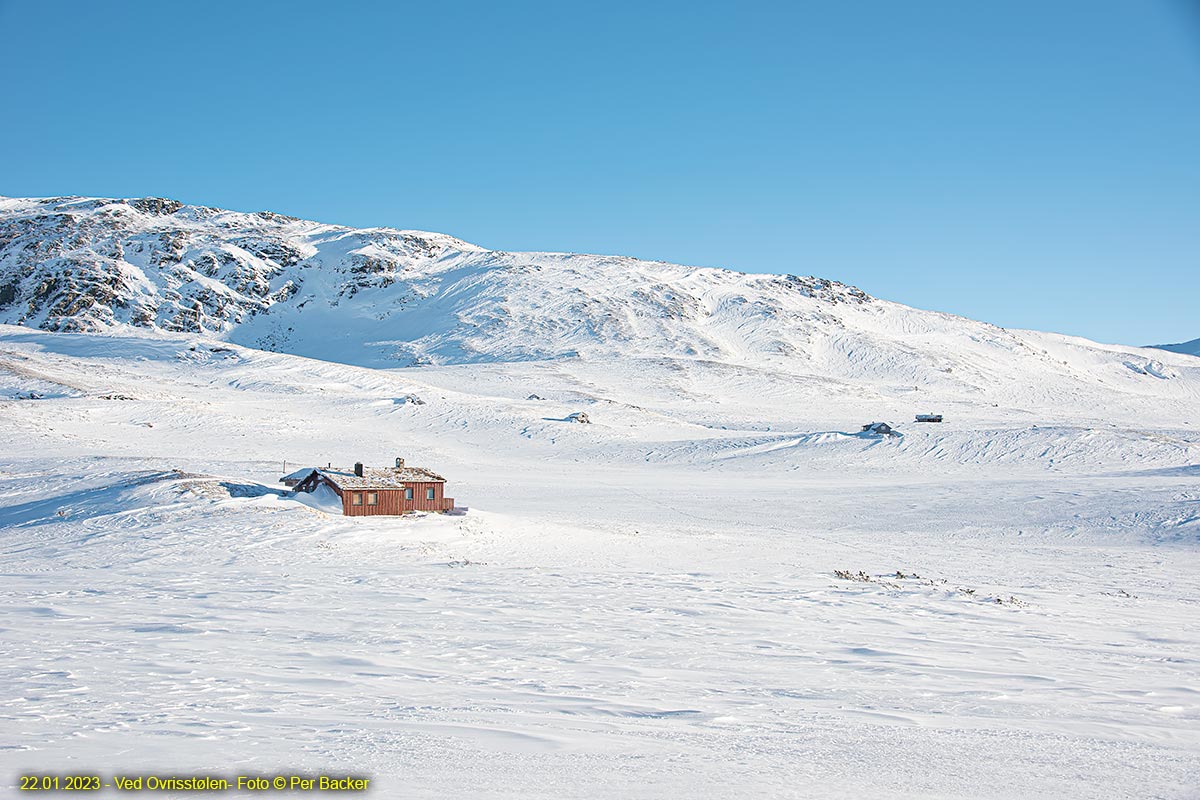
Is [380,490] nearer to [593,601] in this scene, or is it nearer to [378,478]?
[378,478]

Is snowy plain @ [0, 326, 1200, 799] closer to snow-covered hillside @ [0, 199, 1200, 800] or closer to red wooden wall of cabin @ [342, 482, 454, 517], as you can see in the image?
snow-covered hillside @ [0, 199, 1200, 800]

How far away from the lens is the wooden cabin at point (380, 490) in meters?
30.0

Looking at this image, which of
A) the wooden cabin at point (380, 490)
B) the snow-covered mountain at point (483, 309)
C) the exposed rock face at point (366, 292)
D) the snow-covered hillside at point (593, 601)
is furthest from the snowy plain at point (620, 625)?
the exposed rock face at point (366, 292)

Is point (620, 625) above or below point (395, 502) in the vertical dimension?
below

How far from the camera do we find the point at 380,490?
30.8m

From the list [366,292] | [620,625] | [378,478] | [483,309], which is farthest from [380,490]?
[366,292]

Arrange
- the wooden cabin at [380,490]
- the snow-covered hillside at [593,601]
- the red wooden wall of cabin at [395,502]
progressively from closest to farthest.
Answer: the snow-covered hillside at [593,601]
the red wooden wall of cabin at [395,502]
the wooden cabin at [380,490]

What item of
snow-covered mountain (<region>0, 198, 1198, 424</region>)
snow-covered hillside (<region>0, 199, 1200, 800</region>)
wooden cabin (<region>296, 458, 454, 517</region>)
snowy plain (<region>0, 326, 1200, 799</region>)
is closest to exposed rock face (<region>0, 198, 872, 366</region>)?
snow-covered mountain (<region>0, 198, 1198, 424</region>)

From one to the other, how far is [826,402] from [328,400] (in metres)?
61.2

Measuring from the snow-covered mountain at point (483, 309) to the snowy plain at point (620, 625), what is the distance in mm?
82476

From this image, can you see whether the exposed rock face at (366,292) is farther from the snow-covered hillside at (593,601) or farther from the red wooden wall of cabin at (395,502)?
the red wooden wall of cabin at (395,502)

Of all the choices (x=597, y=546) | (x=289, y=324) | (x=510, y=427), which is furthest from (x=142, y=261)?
(x=597, y=546)

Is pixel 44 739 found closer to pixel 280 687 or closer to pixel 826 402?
pixel 280 687

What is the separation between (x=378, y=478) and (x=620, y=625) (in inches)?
754
